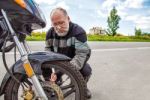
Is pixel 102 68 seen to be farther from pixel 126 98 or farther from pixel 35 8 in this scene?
pixel 35 8

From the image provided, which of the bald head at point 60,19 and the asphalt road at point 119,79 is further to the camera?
the asphalt road at point 119,79

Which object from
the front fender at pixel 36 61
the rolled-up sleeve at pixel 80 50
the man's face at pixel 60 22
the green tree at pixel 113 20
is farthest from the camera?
the green tree at pixel 113 20

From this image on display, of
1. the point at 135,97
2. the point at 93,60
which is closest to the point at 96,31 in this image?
the point at 93,60

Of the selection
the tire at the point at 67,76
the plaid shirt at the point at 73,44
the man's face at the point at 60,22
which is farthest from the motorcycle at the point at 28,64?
the plaid shirt at the point at 73,44

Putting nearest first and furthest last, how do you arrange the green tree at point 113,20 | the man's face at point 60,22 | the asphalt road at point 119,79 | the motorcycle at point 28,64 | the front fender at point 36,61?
the motorcycle at point 28,64, the front fender at point 36,61, the man's face at point 60,22, the asphalt road at point 119,79, the green tree at point 113,20

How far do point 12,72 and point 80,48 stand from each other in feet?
3.66

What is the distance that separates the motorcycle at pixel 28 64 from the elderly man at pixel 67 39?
0.60 metres

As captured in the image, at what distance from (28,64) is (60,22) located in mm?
985

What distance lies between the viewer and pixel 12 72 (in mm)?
3752

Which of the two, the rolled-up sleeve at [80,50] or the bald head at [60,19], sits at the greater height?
the bald head at [60,19]

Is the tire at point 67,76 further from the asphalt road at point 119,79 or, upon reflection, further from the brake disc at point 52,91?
the asphalt road at point 119,79

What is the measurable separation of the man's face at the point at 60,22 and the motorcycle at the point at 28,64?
0.57m

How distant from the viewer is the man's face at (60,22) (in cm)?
443

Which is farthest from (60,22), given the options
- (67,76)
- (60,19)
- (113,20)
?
(113,20)
